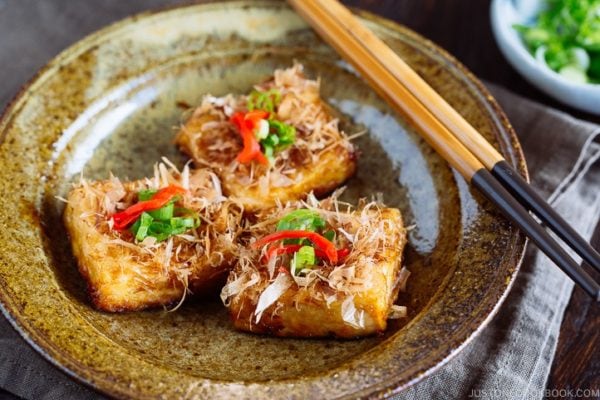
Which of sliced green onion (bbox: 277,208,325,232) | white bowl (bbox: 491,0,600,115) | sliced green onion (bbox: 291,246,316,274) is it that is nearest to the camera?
sliced green onion (bbox: 291,246,316,274)

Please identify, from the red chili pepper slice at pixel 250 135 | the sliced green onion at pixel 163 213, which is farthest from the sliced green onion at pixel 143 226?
the red chili pepper slice at pixel 250 135

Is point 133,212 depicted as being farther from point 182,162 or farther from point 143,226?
→ point 182,162

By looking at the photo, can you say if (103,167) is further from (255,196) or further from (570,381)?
(570,381)

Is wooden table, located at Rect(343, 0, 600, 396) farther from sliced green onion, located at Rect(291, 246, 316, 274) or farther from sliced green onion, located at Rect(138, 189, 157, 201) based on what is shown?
sliced green onion, located at Rect(138, 189, 157, 201)

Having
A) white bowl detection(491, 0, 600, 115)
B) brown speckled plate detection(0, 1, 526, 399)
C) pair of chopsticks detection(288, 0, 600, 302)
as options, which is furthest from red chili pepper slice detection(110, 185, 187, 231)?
white bowl detection(491, 0, 600, 115)

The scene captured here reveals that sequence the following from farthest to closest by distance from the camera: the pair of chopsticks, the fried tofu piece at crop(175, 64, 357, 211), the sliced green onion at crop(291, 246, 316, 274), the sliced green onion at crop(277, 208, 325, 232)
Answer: the fried tofu piece at crop(175, 64, 357, 211), the sliced green onion at crop(277, 208, 325, 232), the sliced green onion at crop(291, 246, 316, 274), the pair of chopsticks
